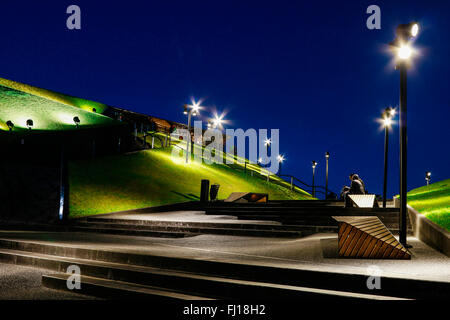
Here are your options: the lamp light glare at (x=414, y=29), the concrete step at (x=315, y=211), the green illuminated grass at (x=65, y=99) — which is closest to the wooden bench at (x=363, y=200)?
the concrete step at (x=315, y=211)

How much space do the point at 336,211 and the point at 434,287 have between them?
28.5 feet

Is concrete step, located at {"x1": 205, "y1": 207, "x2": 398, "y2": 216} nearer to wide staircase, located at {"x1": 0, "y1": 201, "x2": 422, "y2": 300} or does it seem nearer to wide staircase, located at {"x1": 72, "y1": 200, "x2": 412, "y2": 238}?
wide staircase, located at {"x1": 72, "y1": 200, "x2": 412, "y2": 238}

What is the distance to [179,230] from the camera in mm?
12109

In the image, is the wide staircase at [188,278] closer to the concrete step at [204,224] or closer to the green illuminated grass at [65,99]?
the concrete step at [204,224]

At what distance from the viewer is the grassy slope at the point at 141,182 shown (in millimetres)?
17234

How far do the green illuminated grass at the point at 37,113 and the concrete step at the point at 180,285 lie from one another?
35941 millimetres

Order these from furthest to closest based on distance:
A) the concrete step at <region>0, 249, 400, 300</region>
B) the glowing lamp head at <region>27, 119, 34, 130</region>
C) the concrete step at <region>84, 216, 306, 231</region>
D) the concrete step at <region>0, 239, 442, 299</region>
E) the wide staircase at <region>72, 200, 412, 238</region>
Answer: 1. the glowing lamp head at <region>27, 119, 34, 130</region>
2. the concrete step at <region>84, 216, 306, 231</region>
3. the wide staircase at <region>72, 200, 412, 238</region>
4. the concrete step at <region>0, 249, 400, 300</region>
5. the concrete step at <region>0, 239, 442, 299</region>

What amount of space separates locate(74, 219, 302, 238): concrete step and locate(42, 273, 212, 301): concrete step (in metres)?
5.09

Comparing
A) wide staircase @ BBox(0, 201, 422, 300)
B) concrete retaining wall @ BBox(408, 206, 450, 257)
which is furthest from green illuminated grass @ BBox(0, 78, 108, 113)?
concrete retaining wall @ BBox(408, 206, 450, 257)

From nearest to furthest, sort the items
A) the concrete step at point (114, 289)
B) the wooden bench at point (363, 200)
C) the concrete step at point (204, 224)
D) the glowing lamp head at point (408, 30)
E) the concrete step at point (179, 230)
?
the concrete step at point (114, 289), the glowing lamp head at point (408, 30), the concrete step at point (179, 230), the concrete step at point (204, 224), the wooden bench at point (363, 200)

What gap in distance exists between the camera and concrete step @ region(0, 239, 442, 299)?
4.72m

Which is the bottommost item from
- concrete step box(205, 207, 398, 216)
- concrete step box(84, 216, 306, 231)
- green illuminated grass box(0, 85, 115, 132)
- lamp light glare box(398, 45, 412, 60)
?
concrete step box(84, 216, 306, 231)

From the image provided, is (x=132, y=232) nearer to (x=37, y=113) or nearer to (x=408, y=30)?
(x=408, y=30)
